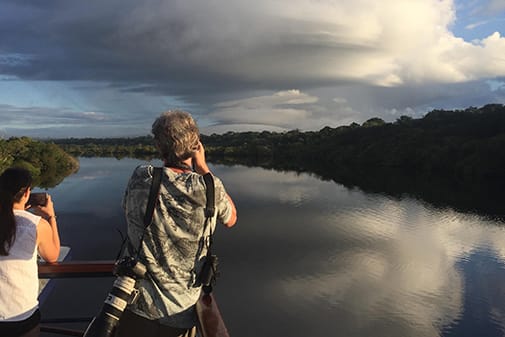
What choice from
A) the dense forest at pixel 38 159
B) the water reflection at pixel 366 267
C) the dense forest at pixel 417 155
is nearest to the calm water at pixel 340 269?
the water reflection at pixel 366 267

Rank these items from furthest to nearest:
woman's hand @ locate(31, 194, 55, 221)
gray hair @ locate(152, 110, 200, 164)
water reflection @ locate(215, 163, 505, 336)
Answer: water reflection @ locate(215, 163, 505, 336)
woman's hand @ locate(31, 194, 55, 221)
gray hair @ locate(152, 110, 200, 164)

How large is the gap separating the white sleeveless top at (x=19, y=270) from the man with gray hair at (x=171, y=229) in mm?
457

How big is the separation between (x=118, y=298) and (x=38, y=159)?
4986 cm

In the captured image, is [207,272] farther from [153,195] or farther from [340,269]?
[340,269]

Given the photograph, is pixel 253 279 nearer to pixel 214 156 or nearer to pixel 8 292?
pixel 8 292

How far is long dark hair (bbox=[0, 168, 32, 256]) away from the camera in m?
1.63

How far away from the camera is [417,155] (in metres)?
56.5

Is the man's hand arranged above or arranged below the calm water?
above

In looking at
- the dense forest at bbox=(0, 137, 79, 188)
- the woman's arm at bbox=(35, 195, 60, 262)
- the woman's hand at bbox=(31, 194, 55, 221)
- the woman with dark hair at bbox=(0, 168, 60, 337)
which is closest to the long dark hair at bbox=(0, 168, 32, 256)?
the woman with dark hair at bbox=(0, 168, 60, 337)

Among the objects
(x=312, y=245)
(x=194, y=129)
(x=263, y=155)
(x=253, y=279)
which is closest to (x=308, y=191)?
(x=312, y=245)

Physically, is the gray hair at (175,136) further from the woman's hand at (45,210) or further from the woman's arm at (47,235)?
the woman's hand at (45,210)

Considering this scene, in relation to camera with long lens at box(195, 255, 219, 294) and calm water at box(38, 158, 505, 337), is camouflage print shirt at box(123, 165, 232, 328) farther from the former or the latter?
calm water at box(38, 158, 505, 337)

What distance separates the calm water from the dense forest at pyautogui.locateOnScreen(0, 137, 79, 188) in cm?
1475

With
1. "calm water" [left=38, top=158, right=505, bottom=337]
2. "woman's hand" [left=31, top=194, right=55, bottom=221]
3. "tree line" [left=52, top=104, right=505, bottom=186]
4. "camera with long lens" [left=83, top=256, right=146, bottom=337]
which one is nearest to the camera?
"camera with long lens" [left=83, top=256, right=146, bottom=337]
